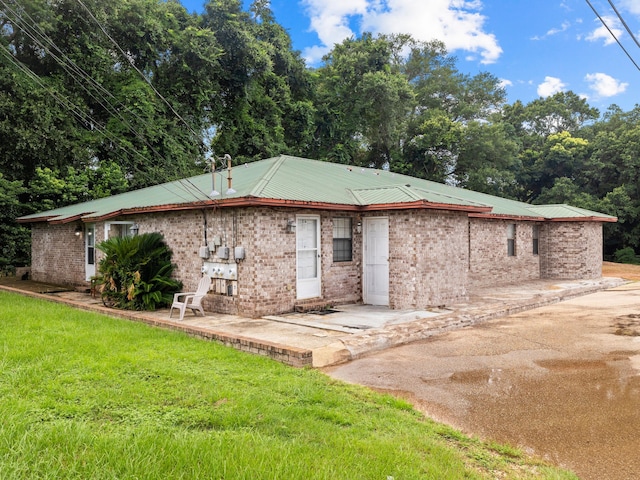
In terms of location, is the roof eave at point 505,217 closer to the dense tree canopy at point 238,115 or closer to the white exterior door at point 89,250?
the white exterior door at point 89,250

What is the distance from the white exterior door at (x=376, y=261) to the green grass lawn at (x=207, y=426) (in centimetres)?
543

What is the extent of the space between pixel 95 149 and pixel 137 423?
69.2 feet

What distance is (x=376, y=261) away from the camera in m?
11.3

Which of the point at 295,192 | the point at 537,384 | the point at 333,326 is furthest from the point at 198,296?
the point at 537,384

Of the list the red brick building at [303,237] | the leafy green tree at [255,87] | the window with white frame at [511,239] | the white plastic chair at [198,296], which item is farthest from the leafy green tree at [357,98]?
the white plastic chair at [198,296]

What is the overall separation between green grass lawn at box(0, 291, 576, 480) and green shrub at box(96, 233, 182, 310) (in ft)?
13.7

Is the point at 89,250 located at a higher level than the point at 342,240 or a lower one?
lower

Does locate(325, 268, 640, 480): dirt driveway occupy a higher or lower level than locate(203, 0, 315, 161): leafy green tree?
lower

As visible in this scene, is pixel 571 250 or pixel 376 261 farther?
pixel 571 250

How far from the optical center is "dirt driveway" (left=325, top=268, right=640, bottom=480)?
155 inches

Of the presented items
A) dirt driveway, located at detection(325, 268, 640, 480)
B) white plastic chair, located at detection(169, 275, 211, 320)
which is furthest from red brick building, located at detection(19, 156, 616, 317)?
dirt driveway, located at detection(325, 268, 640, 480)

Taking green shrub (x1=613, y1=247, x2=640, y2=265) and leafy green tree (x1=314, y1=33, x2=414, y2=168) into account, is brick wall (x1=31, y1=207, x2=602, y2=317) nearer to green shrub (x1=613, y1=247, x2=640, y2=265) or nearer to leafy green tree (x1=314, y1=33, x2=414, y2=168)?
leafy green tree (x1=314, y1=33, x2=414, y2=168)

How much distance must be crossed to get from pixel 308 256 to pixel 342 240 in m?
1.16

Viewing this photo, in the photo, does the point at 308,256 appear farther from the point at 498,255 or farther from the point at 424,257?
the point at 498,255
